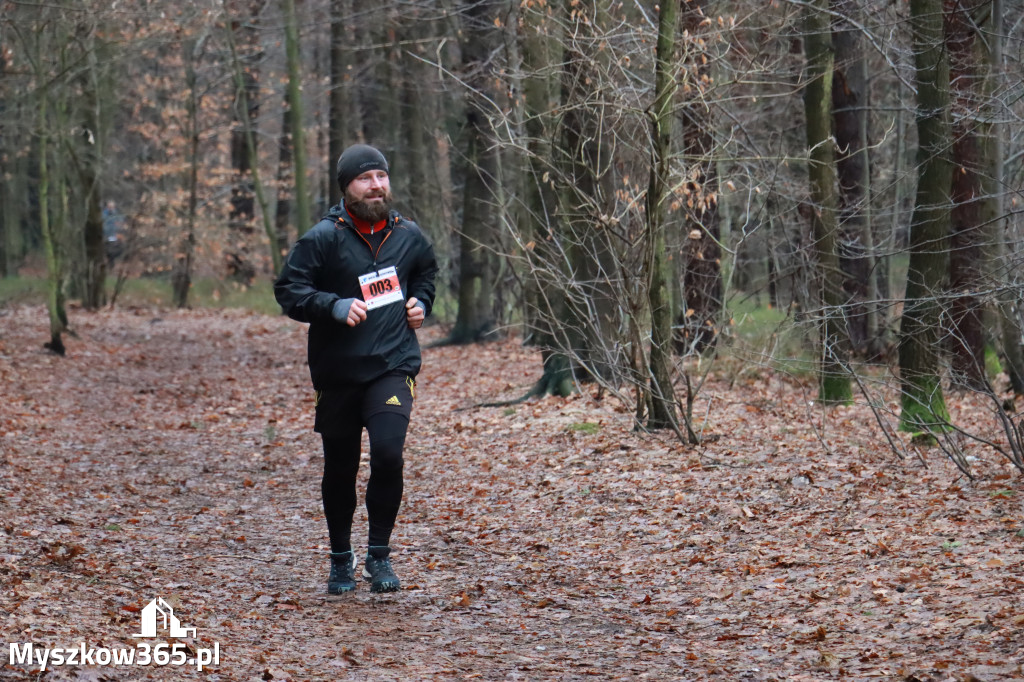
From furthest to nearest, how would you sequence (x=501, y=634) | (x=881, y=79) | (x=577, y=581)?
(x=881, y=79) → (x=577, y=581) → (x=501, y=634)

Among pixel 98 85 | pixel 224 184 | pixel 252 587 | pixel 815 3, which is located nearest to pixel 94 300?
pixel 98 85

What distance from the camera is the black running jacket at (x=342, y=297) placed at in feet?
18.9

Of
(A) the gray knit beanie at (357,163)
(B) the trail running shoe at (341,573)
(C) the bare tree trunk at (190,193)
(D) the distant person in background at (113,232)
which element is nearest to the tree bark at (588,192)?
(A) the gray knit beanie at (357,163)

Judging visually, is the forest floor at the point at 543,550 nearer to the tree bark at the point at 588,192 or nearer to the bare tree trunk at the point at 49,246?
the tree bark at the point at 588,192

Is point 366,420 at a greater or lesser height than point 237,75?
lesser

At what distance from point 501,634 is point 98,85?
21.6 metres

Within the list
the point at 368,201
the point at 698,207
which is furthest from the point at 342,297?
the point at 698,207

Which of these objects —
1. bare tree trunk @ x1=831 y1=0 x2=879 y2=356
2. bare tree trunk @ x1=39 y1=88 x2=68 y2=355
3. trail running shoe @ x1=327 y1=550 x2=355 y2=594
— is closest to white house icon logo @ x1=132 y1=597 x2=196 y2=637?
trail running shoe @ x1=327 y1=550 x2=355 y2=594

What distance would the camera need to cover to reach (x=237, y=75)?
2645 cm

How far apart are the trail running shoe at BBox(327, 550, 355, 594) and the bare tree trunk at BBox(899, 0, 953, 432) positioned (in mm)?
5291

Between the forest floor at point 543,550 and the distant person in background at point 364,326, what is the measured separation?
490 mm

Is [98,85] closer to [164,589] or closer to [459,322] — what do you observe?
[459,322]

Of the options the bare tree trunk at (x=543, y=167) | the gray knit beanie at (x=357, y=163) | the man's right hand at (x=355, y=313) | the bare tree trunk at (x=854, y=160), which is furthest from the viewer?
the bare tree trunk at (x=854, y=160)

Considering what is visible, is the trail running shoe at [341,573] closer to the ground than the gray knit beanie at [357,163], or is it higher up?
closer to the ground
